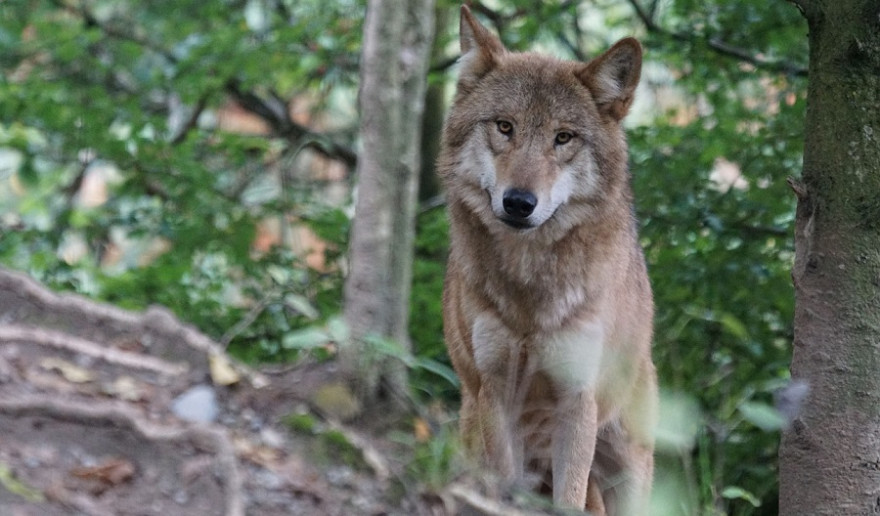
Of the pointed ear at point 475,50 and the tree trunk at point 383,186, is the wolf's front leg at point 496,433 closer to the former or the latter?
the tree trunk at point 383,186

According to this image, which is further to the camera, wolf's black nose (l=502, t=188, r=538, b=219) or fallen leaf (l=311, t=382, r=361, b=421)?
wolf's black nose (l=502, t=188, r=538, b=219)

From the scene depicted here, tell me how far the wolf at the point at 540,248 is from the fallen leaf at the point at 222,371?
135 centimetres

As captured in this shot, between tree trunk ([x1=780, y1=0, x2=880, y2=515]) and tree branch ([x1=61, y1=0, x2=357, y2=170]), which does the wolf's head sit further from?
tree branch ([x1=61, y1=0, x2=357, y2=170])

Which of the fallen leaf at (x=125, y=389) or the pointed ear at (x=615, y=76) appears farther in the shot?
the pointed ear at (x=615, y=76)

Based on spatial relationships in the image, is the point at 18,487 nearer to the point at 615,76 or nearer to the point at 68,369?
the point at 68,369

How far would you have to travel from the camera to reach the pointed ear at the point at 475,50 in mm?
4621

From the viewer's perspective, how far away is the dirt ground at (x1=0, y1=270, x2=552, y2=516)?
2752 mm

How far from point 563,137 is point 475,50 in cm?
63

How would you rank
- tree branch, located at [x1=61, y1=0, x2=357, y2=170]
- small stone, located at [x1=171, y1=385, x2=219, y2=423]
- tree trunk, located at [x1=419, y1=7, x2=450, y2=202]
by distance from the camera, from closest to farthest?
small stone, located at [x1=171, y1=385, x2=219, y2=423] → tree branch, located at [x1=61, y1=0, x2=357, y2=170] → tree trunk, located at [x1=419, y1=7, x2=450, y2=202]

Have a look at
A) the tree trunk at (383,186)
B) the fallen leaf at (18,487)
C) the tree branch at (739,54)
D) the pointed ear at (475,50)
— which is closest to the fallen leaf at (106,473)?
the fallen leaf at (18,487)

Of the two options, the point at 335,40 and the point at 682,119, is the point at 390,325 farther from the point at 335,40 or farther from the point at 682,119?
the point at 682,119

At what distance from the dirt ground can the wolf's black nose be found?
1155 mm

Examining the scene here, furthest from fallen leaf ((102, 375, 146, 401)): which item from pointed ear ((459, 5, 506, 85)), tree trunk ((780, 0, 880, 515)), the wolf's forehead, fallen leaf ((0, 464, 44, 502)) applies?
tree trunk ((780, 0, 880, 515))

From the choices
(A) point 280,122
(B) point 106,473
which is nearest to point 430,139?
(A) point 280,122
